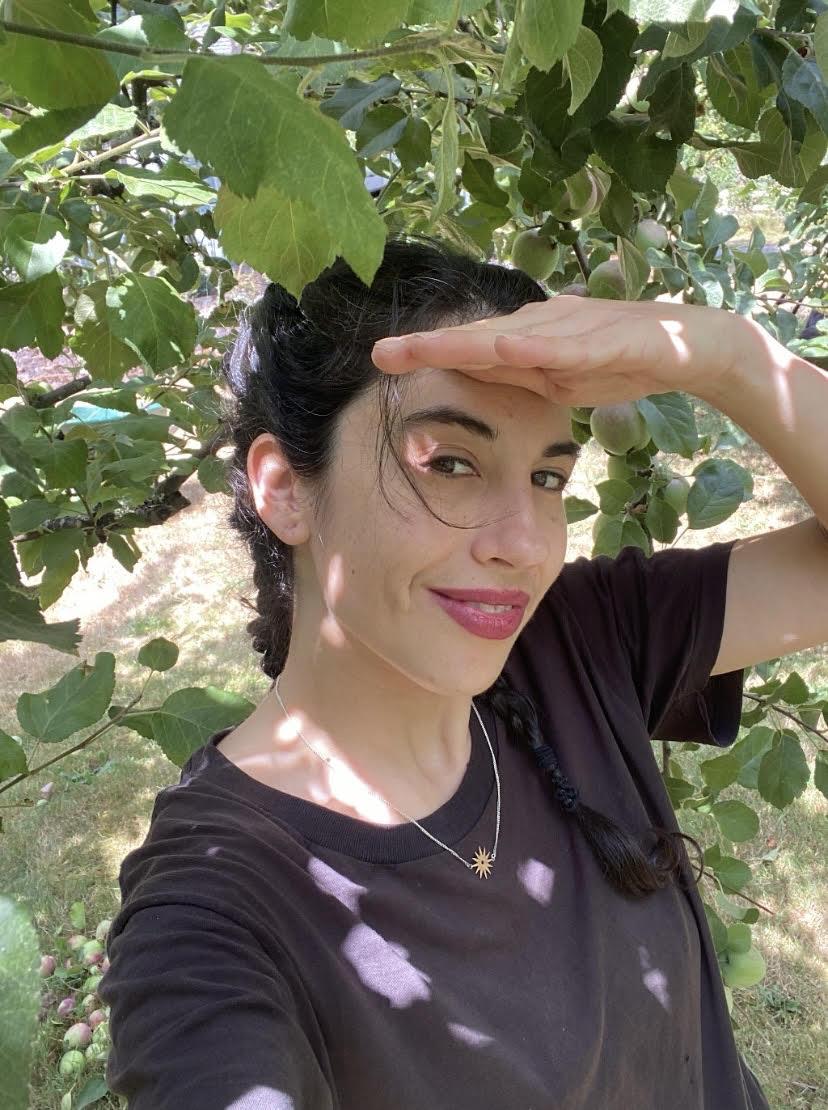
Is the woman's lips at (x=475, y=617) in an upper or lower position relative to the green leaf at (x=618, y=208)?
lower

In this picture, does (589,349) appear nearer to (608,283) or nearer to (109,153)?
(608,283)

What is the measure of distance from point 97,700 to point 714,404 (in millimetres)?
1083

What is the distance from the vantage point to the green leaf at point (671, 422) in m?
1.45

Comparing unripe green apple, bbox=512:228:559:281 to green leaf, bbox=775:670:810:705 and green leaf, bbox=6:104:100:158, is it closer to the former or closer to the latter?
green leaf, bbox=775:670:810:705

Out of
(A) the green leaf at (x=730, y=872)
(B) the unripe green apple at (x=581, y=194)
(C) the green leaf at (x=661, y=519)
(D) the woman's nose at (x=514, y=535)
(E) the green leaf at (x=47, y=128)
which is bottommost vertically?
(A) the green leaf at (x=730, y=872)

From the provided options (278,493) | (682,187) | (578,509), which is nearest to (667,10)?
(682,187)

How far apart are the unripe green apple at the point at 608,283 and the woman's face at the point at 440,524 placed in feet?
1.22

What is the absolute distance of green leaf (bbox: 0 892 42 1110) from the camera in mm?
364

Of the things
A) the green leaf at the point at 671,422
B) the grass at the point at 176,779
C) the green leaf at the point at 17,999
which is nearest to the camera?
the green leaf at the point at 17,999

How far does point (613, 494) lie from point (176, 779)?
366 centimetres

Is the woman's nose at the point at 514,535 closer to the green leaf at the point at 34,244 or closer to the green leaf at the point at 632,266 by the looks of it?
the green leaf at the point at 632,266

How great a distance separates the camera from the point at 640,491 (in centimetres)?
180

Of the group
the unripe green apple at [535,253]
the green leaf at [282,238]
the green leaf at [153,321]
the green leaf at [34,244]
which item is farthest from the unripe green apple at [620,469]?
the green leaf at [282,238]

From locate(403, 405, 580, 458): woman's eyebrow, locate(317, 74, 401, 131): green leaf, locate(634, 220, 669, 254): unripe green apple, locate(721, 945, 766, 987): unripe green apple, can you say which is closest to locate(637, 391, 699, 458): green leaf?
locate(634, 220, 669, 254): unripe green apple
